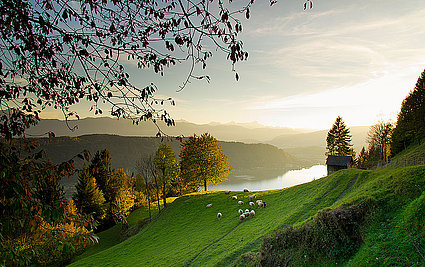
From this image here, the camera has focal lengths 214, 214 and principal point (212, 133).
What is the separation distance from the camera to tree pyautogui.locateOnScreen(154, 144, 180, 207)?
38.8 meters

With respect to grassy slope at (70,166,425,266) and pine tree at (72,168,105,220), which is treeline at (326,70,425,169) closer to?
grassy slope at (70,166,425,266)

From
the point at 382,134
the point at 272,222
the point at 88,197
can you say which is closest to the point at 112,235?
the point at 88,197

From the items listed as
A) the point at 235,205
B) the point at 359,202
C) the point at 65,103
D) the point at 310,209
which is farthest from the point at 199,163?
the point at 65,103

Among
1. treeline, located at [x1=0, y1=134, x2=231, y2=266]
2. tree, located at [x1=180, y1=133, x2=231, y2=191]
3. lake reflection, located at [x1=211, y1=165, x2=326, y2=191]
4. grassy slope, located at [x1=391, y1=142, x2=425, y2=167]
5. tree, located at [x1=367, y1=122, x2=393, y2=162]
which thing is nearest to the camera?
treeline, located at [x1=0, y1=134, x2=231, y2=266]

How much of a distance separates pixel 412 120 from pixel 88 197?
197ft

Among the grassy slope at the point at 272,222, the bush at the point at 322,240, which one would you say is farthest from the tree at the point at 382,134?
the bush at the point at 322,240

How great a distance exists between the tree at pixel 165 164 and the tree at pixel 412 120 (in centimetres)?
4351

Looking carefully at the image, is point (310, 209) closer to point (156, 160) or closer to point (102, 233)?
point (156, 160)

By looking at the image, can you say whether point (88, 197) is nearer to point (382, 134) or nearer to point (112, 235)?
point (112, 235)

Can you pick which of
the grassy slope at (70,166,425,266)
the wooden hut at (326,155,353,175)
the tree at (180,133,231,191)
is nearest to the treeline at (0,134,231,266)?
the tree at (180,133,231,191)

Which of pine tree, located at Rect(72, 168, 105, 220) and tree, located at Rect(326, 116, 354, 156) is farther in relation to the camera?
tree, located at Rect(326, 116, 354, 156)

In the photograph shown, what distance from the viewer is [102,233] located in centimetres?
3981

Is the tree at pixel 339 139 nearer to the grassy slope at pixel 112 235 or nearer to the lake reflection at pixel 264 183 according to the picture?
the lake reflection at pixel 264 183

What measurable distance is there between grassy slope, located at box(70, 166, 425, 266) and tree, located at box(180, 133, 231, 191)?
134 inches
